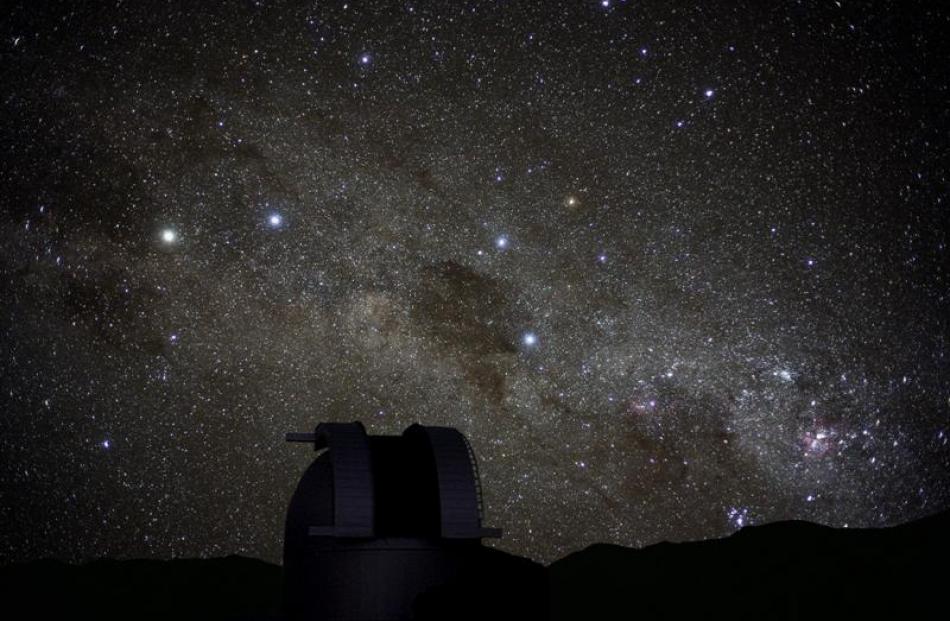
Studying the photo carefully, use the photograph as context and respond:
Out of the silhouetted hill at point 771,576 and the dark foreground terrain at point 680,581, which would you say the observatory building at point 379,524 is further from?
the dark foreground terrain at point 680,581

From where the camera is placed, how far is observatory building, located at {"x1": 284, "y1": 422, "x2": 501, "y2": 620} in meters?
9.59

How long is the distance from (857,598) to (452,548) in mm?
45202

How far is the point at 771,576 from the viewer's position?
51062mm

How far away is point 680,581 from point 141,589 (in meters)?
36.9

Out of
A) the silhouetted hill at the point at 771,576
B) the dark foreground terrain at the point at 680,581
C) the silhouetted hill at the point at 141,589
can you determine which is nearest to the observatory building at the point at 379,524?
the silhouetted hill at the point at 771,576

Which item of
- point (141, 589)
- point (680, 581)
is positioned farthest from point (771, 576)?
point (141, 589)

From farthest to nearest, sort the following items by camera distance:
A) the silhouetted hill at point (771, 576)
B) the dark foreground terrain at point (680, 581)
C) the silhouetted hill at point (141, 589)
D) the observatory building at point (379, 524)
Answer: the silhouetted hill at point (141, 589) < the dark foreground terrain at point (680, 581) < the silhouetted hill at point (771, 576) < the observatory building at point (379, 524)

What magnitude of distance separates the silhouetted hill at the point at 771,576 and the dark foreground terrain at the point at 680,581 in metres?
0.08

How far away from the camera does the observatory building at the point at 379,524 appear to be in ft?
31.5

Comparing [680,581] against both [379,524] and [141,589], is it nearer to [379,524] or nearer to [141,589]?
[141,589]

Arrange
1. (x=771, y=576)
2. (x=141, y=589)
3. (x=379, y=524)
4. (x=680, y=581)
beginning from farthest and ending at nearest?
1. (x=680, y=581)
2. (x=771, y=576)
3. (x=141, y=589)
4. (x=379, y=524)

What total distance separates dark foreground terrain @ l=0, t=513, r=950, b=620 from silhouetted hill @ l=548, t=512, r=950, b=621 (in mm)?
76

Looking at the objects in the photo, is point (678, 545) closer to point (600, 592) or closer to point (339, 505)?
point (600, 592)

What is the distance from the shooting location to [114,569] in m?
50.6
